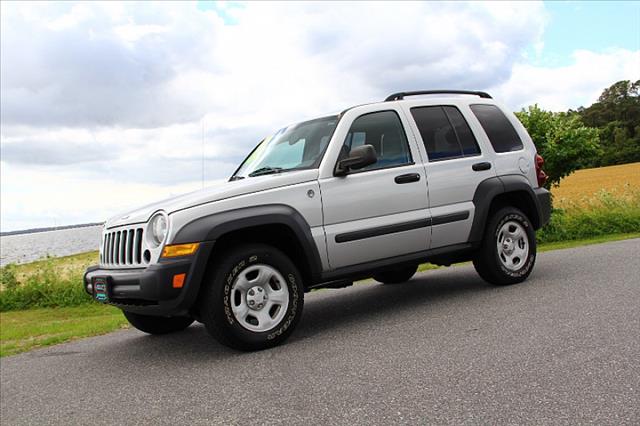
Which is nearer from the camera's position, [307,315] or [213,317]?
[213,317]

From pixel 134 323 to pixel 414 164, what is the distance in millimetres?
3234

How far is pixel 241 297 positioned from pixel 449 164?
268 centimetres

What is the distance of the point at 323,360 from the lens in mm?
4539

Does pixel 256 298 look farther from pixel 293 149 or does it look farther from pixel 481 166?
pixel 481 166

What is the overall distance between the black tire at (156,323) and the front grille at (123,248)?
0.81 meters

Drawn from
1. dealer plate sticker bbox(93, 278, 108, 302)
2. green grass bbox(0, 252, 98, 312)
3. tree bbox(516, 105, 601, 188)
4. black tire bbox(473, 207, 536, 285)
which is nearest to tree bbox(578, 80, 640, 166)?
tree bbox(516, 105, 601, 188)

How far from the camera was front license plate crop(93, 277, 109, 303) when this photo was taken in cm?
520

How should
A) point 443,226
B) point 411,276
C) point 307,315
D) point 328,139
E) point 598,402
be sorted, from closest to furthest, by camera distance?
point 598,402
point 328,139
point 443,226
point 307,315
point 411,276

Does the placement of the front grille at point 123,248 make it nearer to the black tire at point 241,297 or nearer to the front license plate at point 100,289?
the front license plate at point 100,289

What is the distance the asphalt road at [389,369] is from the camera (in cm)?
336

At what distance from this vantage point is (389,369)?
4102mm

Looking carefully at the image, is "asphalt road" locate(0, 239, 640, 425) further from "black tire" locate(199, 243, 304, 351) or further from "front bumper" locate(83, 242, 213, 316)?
"front bumper" locate(83, 242, 213, 316)

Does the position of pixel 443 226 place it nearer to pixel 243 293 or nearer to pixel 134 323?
pixel 243 293

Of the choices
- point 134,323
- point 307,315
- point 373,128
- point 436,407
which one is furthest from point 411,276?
point 436,407
